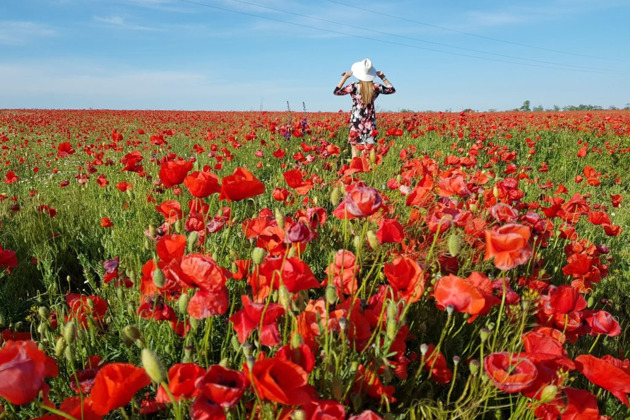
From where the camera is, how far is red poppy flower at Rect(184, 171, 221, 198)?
4.75ft

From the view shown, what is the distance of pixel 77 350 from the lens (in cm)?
141

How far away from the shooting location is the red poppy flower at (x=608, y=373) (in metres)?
0.98

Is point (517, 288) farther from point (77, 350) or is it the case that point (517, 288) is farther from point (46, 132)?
point (46, 132)

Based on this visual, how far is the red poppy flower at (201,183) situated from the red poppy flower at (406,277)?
2.20 feet

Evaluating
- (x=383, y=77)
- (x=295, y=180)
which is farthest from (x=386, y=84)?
(x=295, y=180)

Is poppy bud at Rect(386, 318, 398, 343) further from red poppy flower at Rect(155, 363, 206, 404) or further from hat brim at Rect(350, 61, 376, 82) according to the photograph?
hat brim at Rect(350, 61, 376, 82)

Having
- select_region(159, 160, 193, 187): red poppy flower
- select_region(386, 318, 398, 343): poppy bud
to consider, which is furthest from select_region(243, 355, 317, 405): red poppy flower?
select_region(159, 160, 193, 187): red poppy flower

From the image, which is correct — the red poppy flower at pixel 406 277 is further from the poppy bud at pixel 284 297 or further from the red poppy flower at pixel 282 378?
the red poppy flower at pixel 282 378

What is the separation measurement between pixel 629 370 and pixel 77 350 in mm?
1576

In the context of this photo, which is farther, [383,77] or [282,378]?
[383,77]

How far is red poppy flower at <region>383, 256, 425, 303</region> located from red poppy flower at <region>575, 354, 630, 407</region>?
16.1 inches

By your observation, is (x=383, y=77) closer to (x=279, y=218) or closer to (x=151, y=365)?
(x=279, y=218)

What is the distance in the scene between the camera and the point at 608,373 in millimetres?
994

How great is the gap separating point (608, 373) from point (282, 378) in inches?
29.9
